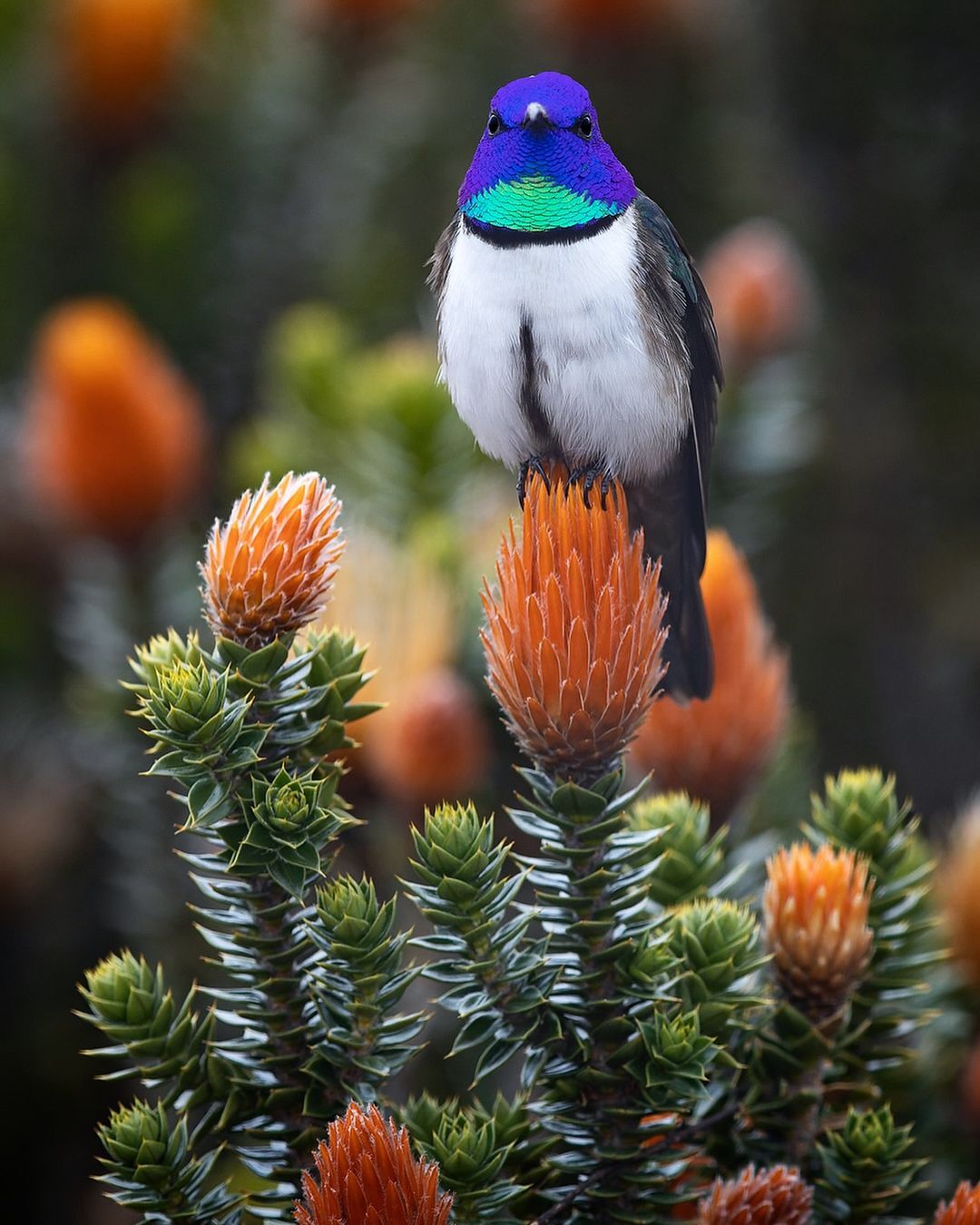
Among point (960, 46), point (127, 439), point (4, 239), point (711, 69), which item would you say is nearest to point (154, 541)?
point (127, 439)

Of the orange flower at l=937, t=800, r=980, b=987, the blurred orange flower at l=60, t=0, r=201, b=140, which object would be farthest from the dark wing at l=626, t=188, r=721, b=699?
the blurred orange flower at l=60, t=0, r=201, b=140

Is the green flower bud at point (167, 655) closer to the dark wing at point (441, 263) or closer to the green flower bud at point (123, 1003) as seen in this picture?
the green flower bud at point (123, 1003)

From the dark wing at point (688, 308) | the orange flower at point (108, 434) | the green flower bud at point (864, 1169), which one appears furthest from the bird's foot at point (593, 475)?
the orange flower at point (108, 434)

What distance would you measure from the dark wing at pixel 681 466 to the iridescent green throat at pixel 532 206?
13 cm

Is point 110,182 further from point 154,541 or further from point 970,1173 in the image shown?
point 970,1173

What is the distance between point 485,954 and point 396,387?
4.17 ft

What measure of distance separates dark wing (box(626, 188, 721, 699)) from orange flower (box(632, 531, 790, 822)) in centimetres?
2

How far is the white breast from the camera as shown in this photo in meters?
1.54

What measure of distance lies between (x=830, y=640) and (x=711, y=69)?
169 cm

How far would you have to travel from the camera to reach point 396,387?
7.43 ft

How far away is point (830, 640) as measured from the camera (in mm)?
4125

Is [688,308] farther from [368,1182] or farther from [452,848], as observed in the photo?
[368,1182]

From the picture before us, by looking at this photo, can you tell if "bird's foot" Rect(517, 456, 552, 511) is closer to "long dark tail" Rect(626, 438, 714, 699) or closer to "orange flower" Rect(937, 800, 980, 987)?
"long dark tail" Rect(626, 438, 714, 699)

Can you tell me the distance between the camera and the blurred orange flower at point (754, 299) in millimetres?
2607
